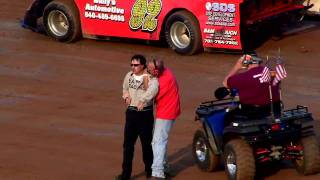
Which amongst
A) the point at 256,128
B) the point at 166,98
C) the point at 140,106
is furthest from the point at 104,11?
the point at 256,128

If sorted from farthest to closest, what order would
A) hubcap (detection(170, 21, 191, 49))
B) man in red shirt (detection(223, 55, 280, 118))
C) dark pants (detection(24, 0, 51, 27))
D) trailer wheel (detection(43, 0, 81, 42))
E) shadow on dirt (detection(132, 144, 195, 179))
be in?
dark pants (detection(24, 0, 51, 27))
trailer wheel (detection(43, 0, 81, 42))
hubcap (detection(170, 21, 191, 49))
shadow on dirt (detection(132, 144, 195, 179))
man in red shirt (detection(223, 55, 280, 118))

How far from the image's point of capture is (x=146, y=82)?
10.1 m

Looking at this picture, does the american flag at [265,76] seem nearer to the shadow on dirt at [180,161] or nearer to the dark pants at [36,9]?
the shadow on dirt at [180,161]

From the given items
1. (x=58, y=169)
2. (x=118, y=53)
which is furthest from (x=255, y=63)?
(x=118, y=53)

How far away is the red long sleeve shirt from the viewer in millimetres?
10172

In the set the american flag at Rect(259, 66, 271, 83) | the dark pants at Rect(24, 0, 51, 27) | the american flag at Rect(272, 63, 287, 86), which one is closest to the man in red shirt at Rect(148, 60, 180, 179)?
the american flag at Rect(259, 66, 271, 83)

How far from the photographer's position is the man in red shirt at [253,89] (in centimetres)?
988

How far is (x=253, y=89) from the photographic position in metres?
9.89

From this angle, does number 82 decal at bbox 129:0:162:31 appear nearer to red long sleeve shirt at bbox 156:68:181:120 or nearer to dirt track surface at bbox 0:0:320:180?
dirt track surface at bbox 0:0:320:180

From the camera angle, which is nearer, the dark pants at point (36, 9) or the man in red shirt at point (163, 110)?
the man in red shirt at point (163, 110)

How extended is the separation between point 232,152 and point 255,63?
1.04m

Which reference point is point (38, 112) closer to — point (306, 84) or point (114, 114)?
point (114, 114)

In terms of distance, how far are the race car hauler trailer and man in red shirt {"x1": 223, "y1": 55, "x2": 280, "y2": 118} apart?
7.04 meters

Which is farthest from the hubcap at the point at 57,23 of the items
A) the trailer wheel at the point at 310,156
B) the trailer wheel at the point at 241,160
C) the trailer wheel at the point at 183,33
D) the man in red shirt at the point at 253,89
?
the trailer wheel at the point at 310,156
